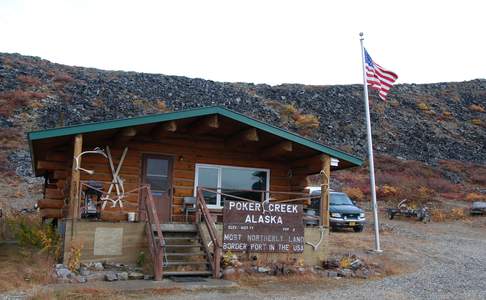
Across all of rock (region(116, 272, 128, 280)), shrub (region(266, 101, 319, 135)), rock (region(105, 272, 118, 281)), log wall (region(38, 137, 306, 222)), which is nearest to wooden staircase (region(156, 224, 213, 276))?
rock (region(116, 272, 128, 280))

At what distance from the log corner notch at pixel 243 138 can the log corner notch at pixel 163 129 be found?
5.74 ft

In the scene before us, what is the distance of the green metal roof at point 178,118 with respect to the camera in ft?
39.3

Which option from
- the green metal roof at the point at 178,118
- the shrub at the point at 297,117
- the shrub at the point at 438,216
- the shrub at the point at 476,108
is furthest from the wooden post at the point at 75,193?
the shrub at the point at 476,108

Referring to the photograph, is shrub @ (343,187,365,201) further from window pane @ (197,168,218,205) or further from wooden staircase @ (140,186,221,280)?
wooden staircase @ (140,186,221,280)

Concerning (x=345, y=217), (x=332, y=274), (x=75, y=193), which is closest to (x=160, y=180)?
(x=75, y=193)

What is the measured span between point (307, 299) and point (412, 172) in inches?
1214

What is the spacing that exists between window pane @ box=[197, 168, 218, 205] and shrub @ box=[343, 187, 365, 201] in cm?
1806

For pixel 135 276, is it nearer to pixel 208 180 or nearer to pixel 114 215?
pixel 114 215

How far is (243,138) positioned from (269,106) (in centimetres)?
3599

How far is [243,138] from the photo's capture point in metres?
14.3

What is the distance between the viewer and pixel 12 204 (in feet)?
80.9

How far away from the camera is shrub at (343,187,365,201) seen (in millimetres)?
31672

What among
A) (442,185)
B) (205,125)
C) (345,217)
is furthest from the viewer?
(442,185)

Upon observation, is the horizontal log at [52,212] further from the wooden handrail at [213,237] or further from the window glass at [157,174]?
the wooden handrail at [213,237]
